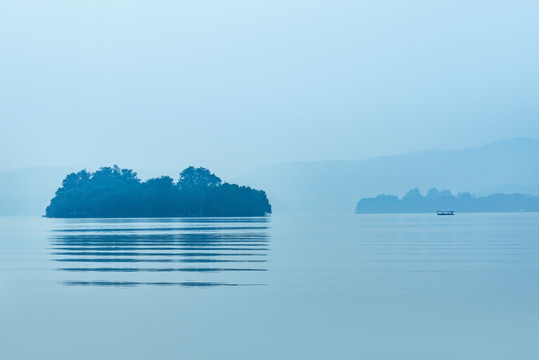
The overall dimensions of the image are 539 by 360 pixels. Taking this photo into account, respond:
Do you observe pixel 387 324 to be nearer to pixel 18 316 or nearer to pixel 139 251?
pixel 18 316

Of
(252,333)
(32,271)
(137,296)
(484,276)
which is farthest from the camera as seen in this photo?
(32,271)

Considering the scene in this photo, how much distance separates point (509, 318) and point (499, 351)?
12.1ft

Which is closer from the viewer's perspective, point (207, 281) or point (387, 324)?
point (387, 324)

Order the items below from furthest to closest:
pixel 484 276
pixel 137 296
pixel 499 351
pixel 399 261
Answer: pixel 399 261, pixel 484 276, pixel 137 296, pixel 499 351

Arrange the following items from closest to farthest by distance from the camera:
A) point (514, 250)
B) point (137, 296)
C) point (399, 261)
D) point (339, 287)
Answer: point (137, 296), point (339, 287), point (399, 261), point (514, 250)

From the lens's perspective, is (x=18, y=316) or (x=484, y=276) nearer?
(x=18, y=316)

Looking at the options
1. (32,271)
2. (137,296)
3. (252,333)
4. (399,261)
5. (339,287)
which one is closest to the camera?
(252,333)

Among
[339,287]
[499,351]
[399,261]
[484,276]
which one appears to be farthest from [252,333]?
[399,261]

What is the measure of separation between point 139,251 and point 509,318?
2776 centimetres

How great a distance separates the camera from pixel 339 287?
24.8 meters

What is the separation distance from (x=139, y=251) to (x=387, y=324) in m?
27.5

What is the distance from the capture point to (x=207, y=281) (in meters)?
26.3

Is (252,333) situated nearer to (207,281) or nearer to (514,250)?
(207,281)

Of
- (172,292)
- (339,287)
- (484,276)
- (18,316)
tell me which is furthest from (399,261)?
(18,316)
